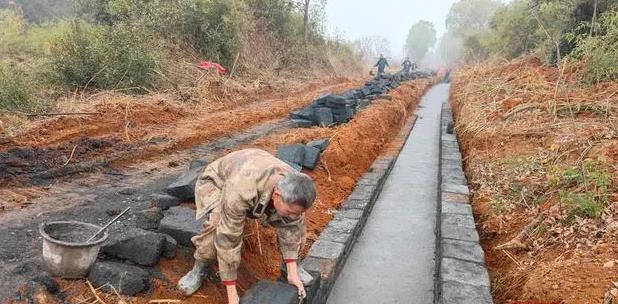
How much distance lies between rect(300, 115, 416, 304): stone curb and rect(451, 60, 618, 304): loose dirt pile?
1.29 m

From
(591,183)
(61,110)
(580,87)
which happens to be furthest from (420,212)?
(61,110)

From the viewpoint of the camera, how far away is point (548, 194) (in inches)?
178

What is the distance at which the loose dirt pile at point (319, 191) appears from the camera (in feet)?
9.46

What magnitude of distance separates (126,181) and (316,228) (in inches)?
87.9

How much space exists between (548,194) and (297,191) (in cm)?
337

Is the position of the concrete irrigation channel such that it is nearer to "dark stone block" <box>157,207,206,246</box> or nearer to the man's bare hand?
the man's bare hand

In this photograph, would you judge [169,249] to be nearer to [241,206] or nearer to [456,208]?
[241,206]

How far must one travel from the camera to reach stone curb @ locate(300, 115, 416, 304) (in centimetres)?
363

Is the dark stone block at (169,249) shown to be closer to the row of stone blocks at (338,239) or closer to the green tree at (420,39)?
the row of stone blocks at (338,239)

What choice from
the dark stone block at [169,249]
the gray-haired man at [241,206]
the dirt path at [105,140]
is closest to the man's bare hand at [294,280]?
the gray-haired man at [241,206]

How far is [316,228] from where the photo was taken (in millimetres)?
4609

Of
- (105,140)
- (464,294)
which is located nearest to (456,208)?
(464,294)

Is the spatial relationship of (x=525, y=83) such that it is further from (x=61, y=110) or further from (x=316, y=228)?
(x=61, y=110)

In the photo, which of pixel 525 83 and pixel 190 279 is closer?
pixel 190 279
